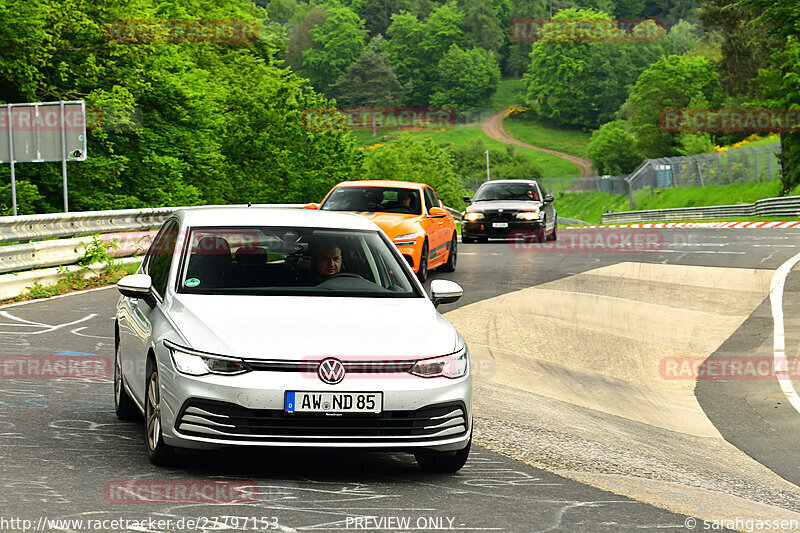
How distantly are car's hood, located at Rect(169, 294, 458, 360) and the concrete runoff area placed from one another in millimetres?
1379

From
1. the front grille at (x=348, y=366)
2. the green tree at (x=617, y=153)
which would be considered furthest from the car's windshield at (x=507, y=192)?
the green tree at (x=617, y=153)

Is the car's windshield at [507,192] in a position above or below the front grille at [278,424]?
below

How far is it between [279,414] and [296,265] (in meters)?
1.75

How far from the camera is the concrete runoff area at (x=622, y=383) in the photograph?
23.9ft

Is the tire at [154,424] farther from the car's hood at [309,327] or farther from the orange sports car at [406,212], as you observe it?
the orange sports car at [406,212]

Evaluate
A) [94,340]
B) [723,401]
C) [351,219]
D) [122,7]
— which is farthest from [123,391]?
[122,7]

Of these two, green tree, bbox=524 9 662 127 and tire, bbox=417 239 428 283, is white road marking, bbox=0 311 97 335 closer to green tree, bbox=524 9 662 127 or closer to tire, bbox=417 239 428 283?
tire, bbox=417 239 428 283

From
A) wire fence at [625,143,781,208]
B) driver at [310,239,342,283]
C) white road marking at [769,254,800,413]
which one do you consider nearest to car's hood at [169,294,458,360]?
driver at [310,239,342,283]

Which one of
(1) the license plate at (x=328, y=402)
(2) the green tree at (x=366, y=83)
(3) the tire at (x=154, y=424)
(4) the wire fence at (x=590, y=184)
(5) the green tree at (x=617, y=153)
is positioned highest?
(2) the green tree at (x=366, y=83)

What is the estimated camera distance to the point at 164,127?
39.5 m

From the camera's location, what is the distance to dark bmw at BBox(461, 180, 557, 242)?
92.6ft

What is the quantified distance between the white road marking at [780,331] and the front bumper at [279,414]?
6496 mm

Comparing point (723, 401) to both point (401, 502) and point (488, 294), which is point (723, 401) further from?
point (401, 502)

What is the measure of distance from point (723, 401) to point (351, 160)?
188ft
